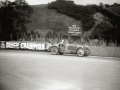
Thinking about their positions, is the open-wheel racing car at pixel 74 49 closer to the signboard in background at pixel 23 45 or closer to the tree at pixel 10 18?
the tree at pixel 10 18

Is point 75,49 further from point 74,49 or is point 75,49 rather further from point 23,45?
point 23,45

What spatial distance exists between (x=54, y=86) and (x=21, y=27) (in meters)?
5.63

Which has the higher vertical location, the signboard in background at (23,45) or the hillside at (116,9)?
the hillside at (116,9)

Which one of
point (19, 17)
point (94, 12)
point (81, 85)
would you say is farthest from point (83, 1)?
point (19, 17)

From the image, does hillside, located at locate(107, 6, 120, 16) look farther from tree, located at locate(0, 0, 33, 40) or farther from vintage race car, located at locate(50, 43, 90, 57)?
vintage race car, located at locate(50, 43, 90, 57)

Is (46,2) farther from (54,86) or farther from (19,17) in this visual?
(19,17)

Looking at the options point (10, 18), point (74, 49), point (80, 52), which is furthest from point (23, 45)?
point (10, 18)

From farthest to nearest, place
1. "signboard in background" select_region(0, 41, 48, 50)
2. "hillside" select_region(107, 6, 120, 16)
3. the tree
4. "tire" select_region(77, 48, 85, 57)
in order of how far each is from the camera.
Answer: "signboard in background" select_region(0, 41, 48, 50), "tire" select_region(77, 48, 85, 57), the tree, "hillside" select_region(107, 6, 120, 16)

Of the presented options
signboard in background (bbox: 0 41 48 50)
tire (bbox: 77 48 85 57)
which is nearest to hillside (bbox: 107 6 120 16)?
tire (bbox: 77 48 85 57)

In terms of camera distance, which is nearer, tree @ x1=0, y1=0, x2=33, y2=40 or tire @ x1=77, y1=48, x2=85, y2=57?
tree @ x1=0, y1=0, x2=33, y2=40

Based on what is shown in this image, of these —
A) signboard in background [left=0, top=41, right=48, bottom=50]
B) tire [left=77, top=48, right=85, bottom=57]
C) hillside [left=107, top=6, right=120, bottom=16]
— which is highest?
hillside [left=107, top=6, right=120, bottom=16]

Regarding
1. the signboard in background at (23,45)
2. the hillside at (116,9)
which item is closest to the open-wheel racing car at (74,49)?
the signboard in background at (23,45)

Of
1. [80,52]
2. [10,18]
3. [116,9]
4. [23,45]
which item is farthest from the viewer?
[23,45]

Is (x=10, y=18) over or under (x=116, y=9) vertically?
over
